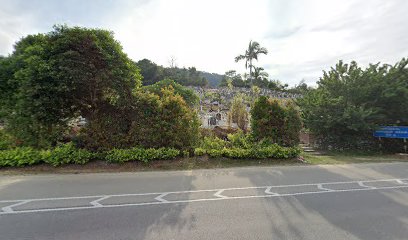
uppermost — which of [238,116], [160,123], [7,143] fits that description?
[238,116]

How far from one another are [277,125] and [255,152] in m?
2.02

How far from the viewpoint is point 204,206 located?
505cm

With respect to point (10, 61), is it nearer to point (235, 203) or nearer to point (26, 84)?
point (26, 84)

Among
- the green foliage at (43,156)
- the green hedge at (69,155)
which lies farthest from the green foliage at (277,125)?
the green foliage at (43,156)

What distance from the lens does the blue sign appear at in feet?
41.0

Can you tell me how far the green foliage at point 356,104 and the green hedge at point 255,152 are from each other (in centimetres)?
394

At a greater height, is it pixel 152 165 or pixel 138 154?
pixel 138 154

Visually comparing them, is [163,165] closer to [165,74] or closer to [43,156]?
[43,156]

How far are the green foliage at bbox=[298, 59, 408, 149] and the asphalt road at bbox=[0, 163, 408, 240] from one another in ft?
16.9

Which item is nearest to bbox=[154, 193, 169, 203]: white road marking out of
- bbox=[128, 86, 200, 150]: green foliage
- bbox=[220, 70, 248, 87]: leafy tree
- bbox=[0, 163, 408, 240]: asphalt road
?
bbox=[0, 163, 408, 240]: asphalt road

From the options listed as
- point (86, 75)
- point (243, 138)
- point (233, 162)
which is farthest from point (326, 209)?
point (86, 75)

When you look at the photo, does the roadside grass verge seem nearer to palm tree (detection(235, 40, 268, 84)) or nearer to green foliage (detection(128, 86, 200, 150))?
green foliage (detection(128, 86, 200, 150))

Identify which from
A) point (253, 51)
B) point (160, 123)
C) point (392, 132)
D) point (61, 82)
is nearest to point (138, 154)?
point (160, 123)

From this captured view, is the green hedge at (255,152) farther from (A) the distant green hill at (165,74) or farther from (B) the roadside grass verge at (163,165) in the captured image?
(A) the distant green hill at (165,74)
